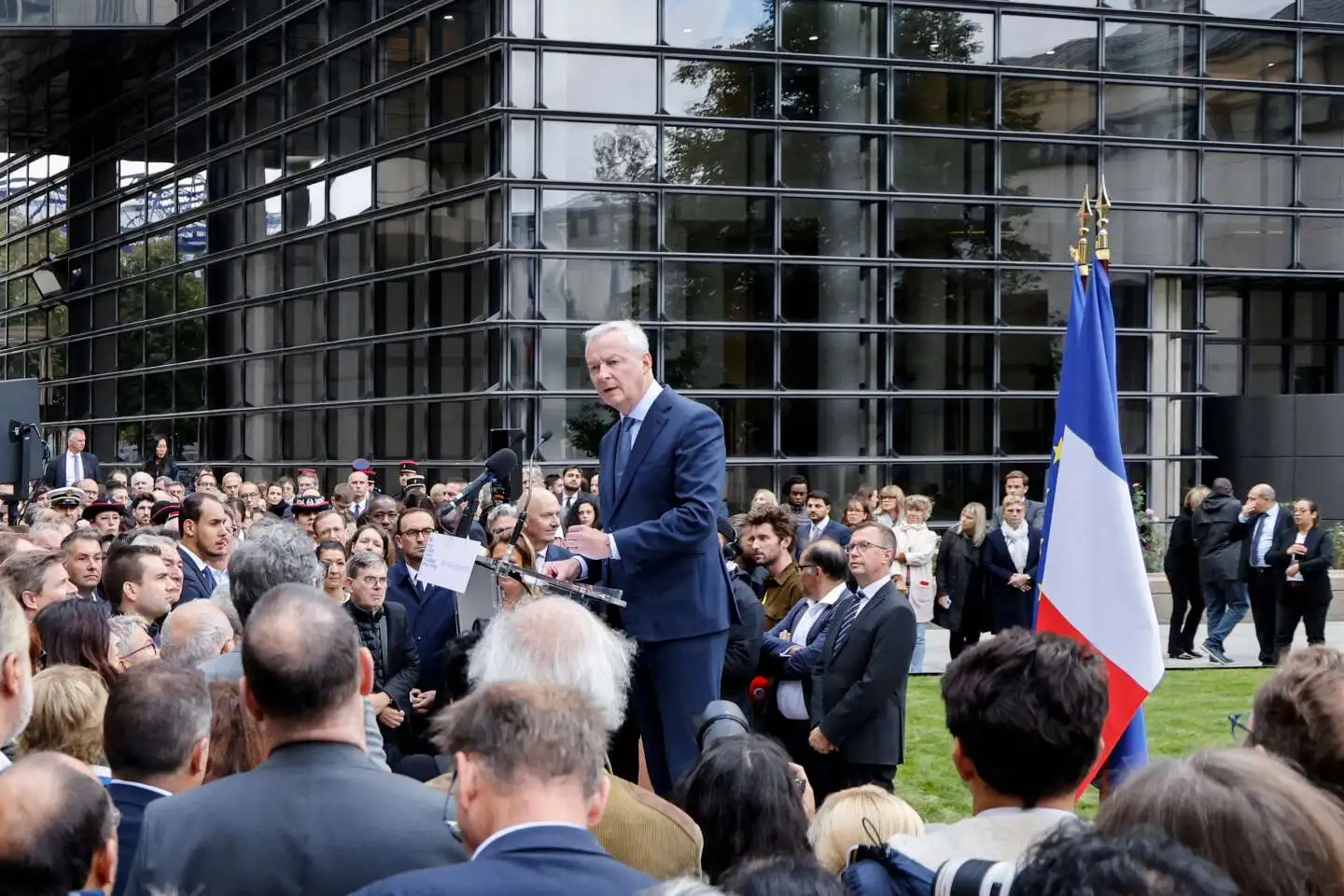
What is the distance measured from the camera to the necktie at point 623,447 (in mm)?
6109

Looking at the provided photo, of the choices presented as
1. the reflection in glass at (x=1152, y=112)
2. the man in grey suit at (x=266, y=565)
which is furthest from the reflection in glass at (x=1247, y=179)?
the man in grey suit at (x=266, y=565)

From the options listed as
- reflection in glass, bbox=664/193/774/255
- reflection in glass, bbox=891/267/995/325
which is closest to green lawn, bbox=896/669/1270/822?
reflection in glass, bbox=891/267/995/325

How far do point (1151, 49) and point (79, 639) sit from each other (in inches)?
709

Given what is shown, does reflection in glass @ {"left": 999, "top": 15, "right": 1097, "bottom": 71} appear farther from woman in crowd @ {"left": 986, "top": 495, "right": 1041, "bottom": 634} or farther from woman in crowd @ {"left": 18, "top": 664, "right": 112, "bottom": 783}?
woman in crowd @ {"left": 18, "top": 664, "right": 112, "bottom": 783}

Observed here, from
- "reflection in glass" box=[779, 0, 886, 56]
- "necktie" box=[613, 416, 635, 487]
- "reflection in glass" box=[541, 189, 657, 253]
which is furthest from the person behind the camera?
"reflection in glass" box=[779, 0, 886, 56]

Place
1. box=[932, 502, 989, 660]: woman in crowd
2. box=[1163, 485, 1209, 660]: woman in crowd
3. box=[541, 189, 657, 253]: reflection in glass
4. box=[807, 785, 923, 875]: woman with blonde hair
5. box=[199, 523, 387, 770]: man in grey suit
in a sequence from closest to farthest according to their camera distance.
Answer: box=[807, 785, 923, 875]: woman with blonde hair < box=[199, 523, 387, 770]: man in grey suit < box=[932, 502, 989, 660]: woman in crowd < box=[1163, 485, 1209, 660]: woman in crowd < box=[541, 189, 657, 253]: reflection in glass

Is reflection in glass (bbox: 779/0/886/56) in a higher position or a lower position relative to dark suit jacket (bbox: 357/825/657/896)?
higher

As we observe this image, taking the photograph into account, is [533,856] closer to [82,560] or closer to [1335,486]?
[82,560]

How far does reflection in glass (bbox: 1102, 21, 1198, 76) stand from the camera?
20.2m

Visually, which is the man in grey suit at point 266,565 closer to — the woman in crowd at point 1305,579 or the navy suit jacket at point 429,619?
the navy suit jacket at point 429,619

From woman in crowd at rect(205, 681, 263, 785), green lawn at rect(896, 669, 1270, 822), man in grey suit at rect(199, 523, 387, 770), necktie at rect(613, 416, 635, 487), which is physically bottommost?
green lawn at rect(896, 669, 1270, 822)

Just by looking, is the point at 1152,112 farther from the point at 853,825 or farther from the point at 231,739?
the point at 231,739

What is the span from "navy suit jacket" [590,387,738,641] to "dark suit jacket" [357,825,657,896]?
3.16 meters

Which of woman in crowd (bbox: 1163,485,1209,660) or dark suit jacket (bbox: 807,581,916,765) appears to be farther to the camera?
woman in crowd (bbox: 1163,485,1209,660)
